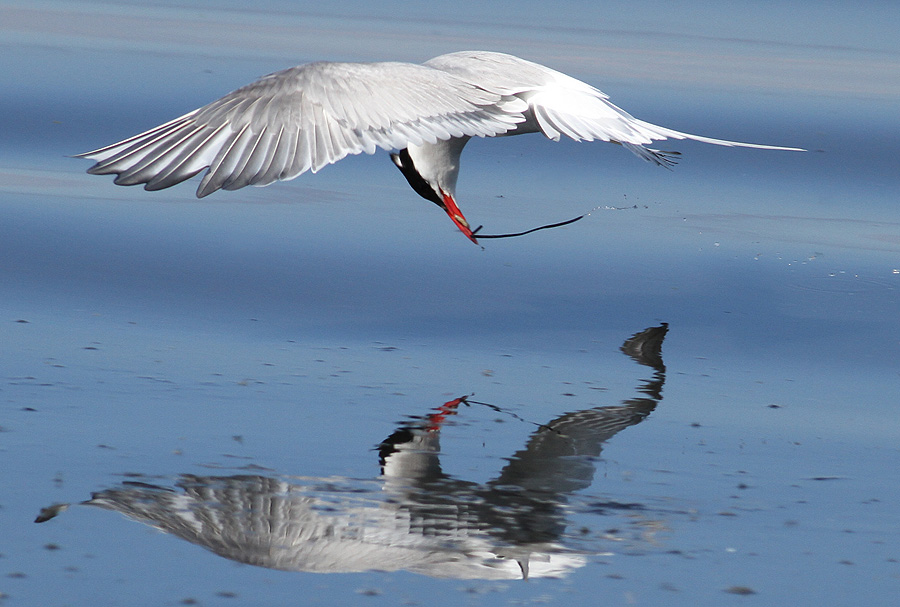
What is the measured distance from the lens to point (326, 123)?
13.2 feet

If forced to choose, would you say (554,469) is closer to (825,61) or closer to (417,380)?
(417,380)

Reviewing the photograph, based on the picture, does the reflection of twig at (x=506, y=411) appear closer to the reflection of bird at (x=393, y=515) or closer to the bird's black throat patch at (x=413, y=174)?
the reflection of bird at (x=393, y=515)

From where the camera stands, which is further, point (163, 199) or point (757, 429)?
point (163, 199)

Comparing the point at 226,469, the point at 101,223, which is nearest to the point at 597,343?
the point at 226,469

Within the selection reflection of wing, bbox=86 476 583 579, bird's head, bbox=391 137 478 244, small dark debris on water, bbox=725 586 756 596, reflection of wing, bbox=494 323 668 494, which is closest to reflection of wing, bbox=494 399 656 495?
reflection of wing, bbox=494 323 668 494

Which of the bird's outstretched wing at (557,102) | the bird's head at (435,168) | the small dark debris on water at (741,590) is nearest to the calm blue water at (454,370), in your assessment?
the small dark debris on water at (741,590)

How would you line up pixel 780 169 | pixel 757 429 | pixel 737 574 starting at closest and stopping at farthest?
pixel 737 574 < pixel 757 429 < pixel 780 169

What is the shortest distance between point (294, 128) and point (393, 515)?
1562 millimetres

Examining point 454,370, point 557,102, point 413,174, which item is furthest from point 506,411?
point 413,174

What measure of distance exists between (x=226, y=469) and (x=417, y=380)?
906 millimetres

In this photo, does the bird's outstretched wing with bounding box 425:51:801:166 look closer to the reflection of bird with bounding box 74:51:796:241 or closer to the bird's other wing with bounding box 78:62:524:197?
the reflection of bird with bounding box 74:51:796:241

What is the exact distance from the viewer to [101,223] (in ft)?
18.9

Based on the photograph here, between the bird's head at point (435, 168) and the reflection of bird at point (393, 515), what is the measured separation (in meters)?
1.69

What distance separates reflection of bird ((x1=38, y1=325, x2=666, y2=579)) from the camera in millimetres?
2689
